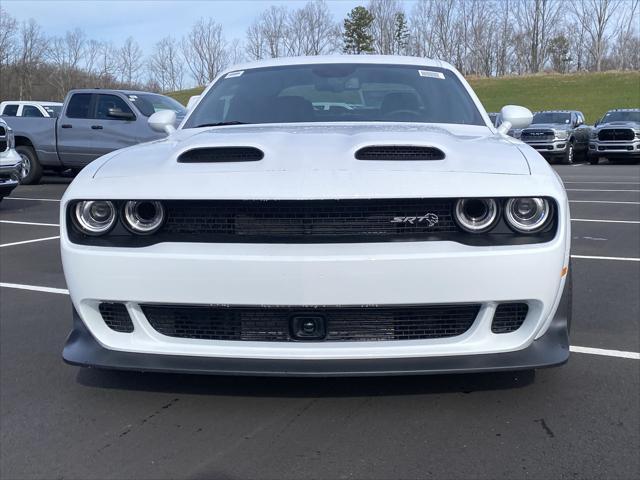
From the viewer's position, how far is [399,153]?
3178mm

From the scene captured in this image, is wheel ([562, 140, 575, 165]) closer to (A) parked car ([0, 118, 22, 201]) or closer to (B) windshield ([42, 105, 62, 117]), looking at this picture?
(B) windshield ([42, 105, 62, 117])

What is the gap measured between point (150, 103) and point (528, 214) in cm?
1310

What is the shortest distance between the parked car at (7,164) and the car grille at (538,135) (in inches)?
654

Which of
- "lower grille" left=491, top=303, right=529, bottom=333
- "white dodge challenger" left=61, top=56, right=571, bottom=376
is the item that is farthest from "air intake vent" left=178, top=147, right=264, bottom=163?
"lower grille" left=491, top=303, right=529, bottom=333

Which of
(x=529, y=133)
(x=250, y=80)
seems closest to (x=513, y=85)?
(x=529, y=133)

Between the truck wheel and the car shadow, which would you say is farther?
the truck wheel

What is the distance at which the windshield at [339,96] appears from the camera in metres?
4.47

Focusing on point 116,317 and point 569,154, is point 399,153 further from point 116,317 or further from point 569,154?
point 569,154

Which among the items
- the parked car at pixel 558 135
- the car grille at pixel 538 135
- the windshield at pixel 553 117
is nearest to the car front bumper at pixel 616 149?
the parked car at pixel 558 135

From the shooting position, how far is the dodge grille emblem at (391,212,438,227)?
9.63 ft

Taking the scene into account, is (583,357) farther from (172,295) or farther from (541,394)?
(172,295)

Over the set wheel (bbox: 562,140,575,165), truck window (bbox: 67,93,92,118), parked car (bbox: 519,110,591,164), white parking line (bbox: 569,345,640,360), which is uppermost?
truck window (bbox: 67,93,92,118)

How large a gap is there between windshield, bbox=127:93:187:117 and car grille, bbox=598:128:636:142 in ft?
47.7

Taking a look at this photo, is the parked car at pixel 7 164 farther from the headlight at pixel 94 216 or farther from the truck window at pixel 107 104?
the headlight at pixel 94 216
